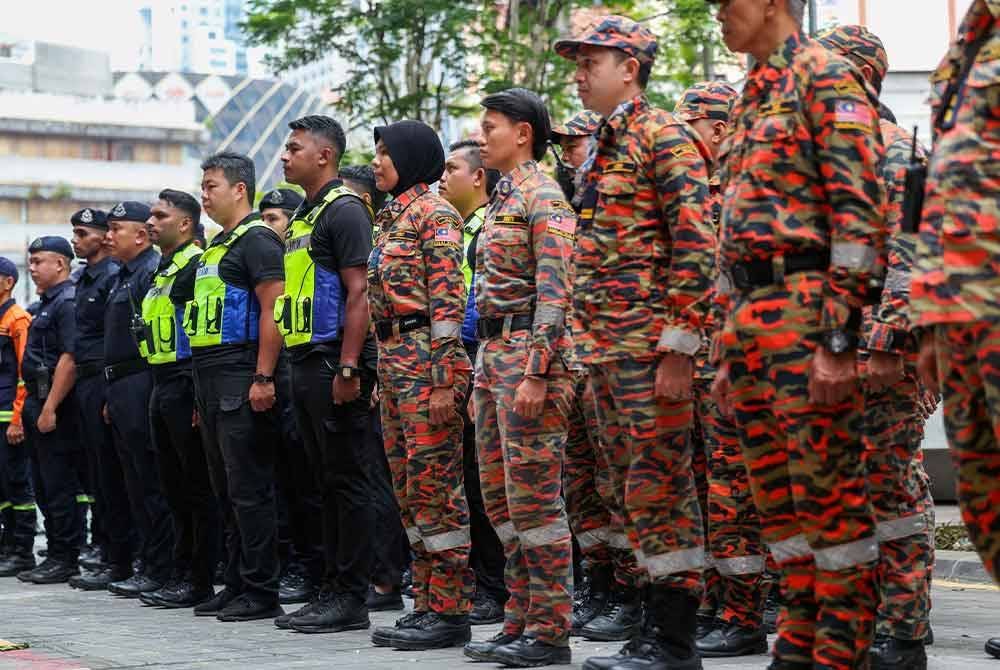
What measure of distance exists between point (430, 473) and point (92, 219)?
5.19m

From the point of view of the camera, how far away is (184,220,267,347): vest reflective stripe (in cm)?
898

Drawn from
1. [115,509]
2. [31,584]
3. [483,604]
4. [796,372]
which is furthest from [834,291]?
[31,584]

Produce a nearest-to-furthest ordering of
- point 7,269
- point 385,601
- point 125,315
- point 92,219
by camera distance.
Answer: point 385,601 → point 125,315 → point 92,219 → point 7,269

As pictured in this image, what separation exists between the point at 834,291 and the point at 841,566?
0.81 metres

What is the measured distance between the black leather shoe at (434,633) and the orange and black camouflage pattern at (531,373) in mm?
533

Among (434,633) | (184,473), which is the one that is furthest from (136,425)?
(434,633)

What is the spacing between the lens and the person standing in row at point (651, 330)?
19.9 ft

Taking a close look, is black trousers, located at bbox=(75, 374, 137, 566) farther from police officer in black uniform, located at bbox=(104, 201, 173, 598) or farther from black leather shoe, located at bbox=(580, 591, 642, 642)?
black leather shoe, located at bbox=(580, 591, 642, 642)

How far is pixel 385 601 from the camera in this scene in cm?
933

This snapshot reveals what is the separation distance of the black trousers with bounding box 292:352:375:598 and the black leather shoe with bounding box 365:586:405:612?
0.97m

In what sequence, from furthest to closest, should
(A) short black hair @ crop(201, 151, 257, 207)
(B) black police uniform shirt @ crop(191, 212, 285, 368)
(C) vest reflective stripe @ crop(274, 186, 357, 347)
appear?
(A) short black hair @ crop(201, 151, 257, 207) → (B) black police uniform shirt @ crop(191, 212, 285, 368) → (C) vest reflective stripe @ crop(274, 186, 357, 347)

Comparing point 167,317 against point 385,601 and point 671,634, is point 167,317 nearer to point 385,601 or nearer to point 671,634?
point 385,601

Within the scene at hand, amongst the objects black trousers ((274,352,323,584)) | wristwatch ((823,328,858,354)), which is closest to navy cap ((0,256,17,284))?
black trousers ((274,352,323,584))

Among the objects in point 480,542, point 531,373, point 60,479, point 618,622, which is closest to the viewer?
point 531,373
